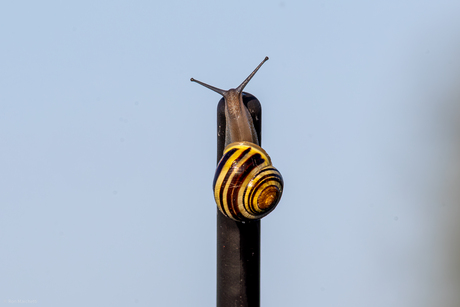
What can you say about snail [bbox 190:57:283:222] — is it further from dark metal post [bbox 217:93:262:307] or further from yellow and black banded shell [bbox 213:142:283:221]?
dark metal post [bbox 217:93:262:307]

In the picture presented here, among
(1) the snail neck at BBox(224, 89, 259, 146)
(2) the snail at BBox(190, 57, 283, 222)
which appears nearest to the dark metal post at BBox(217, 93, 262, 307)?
(1) the snail neck at BBox(224, 89, 259, 146)

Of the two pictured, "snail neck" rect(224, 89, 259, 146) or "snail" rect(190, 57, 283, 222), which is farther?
"snail neck" rect(224, 89, 259, 146)

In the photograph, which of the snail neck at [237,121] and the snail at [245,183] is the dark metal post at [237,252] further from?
the snail at [245,183]

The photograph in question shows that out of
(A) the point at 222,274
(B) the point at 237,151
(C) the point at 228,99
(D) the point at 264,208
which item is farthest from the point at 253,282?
(C) the point at 228,99

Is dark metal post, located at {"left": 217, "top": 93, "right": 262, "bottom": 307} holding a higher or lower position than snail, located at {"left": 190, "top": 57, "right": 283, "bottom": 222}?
lower

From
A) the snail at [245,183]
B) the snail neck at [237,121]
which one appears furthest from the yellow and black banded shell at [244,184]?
the snail neck at [237,121]

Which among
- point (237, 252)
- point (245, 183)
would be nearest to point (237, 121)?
point (245, 183)

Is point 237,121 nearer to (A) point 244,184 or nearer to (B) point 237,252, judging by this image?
(A) point 244,184
